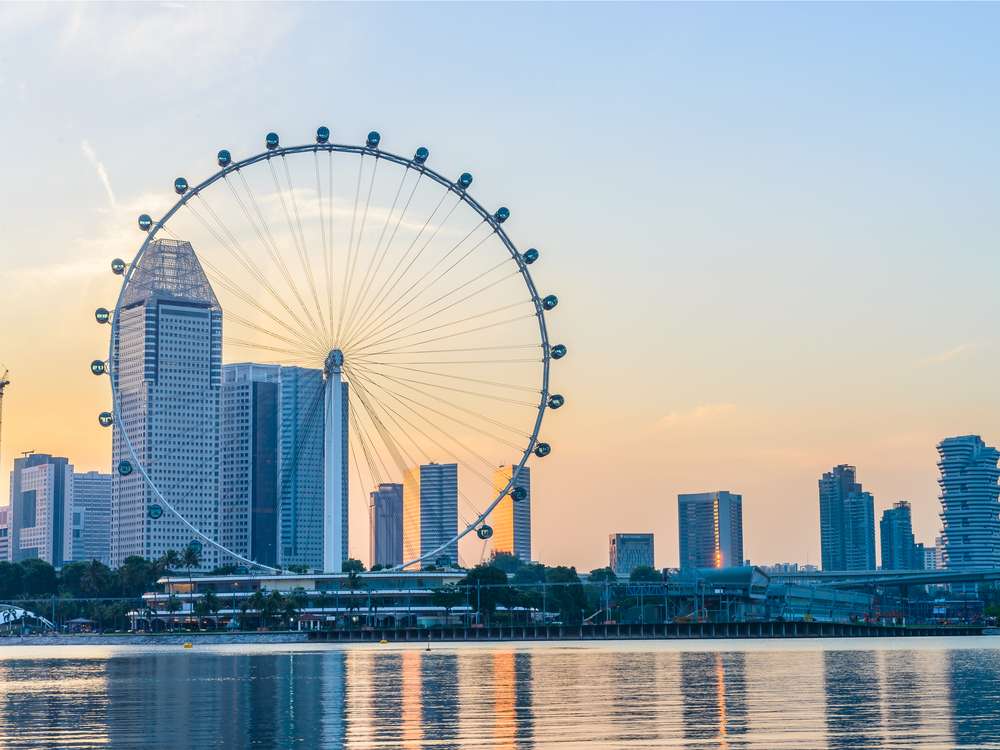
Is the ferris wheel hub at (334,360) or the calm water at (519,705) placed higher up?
the ferris wheel hub at (334,360)

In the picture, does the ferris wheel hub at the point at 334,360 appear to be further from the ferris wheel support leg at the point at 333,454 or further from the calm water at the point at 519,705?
the calm water at the point at 519,705

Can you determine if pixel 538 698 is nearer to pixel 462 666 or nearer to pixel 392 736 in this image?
pixel 392 736

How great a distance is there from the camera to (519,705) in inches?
2638

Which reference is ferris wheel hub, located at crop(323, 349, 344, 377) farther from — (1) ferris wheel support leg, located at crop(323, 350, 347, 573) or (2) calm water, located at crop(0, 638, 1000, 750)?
(2) calm water, located at crop(0, 638, 1000, 750)

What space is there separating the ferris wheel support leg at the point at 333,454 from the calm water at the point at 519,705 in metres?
31.5

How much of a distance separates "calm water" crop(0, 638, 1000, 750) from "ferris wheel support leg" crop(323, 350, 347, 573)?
31537mm

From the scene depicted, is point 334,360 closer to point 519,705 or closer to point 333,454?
point 333,454

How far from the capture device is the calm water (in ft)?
171

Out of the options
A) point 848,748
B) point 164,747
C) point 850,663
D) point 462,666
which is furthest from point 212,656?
point 848,748

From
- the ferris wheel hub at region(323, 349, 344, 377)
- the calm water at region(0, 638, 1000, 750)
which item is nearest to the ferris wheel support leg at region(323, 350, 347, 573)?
the ferris wheel hub at region(323, 349, 344, 377)

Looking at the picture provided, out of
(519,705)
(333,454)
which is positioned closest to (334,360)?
(333,454)

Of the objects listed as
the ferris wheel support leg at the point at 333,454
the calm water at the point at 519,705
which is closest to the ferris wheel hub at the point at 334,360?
the ferris wheel support leg at the point at 333,454

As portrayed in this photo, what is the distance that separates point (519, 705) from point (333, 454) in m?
94.0

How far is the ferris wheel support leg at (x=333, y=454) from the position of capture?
140 metres
